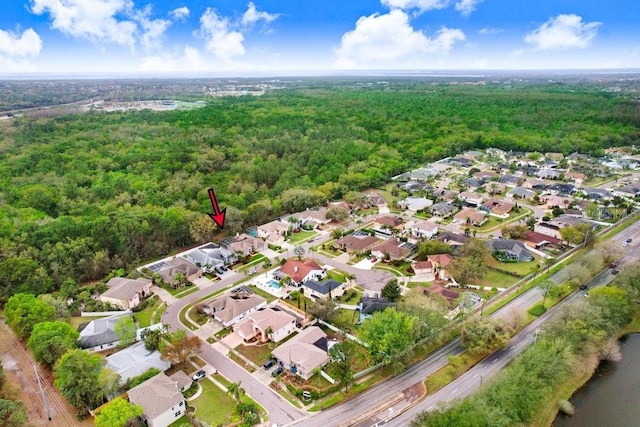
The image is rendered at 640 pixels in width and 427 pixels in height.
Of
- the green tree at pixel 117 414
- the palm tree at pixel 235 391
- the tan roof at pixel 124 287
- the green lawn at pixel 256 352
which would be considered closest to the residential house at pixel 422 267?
the green lawn at pixel 256 352

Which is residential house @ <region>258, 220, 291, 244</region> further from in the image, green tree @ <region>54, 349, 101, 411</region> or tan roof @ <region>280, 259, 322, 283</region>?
green tree @ <region>54, 349, 101, 411</region>

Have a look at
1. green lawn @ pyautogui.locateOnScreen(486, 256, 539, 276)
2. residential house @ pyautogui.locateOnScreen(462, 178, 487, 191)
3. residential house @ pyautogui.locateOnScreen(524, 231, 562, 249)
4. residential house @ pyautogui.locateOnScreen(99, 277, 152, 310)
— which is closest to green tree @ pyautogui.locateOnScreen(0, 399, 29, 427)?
residential house @ pyautogui.locateOnScreen(99, 277, 152, 310)

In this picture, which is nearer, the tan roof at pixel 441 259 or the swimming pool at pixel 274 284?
the swimming pool at pixel 274 284

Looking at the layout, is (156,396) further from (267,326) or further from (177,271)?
(177,271)

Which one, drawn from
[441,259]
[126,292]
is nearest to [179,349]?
[126,292]

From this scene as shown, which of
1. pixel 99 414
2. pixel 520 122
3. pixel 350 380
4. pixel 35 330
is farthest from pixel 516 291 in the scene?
pixel 520 122

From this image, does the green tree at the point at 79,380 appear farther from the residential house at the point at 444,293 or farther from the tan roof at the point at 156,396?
the residential house at the point at 444,293
